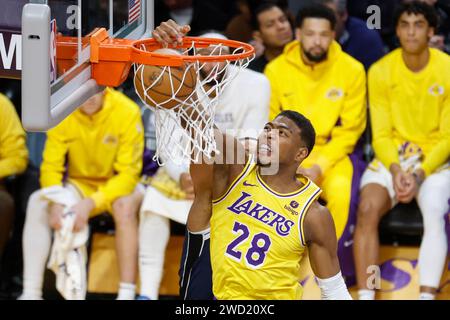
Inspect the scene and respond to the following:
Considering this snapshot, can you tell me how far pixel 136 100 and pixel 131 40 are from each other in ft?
6.91

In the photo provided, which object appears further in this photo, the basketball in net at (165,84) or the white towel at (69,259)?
the white towel at (69,259)

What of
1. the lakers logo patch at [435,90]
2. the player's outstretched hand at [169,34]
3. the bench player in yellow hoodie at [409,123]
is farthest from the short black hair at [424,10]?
the player's outstretched hand at [169,34]

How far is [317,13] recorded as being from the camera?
6.06 m

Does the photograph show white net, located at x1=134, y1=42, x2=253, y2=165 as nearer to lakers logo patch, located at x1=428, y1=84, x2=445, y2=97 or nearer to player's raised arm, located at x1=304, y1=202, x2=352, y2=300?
player's raised arm, located at x1=304, y1=202, x2=352, y2=300

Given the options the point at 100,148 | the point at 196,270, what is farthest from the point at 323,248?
the point at 100,148

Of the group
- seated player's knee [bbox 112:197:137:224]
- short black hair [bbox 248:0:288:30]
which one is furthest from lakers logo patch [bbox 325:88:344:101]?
seated player's knee [bbox 112:197:137:224]

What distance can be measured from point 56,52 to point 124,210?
2129 millimetres

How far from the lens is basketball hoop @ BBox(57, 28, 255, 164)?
4.21 meters

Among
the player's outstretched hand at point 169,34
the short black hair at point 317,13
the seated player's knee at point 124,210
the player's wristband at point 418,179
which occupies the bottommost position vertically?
the seated player's knee at point 124,210

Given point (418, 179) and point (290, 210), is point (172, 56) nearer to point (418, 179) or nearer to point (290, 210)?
point (290, 210)

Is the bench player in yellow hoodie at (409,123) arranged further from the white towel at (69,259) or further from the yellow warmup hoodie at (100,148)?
the white towel at (69,259)

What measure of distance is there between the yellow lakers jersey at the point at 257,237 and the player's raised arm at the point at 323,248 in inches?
1.4

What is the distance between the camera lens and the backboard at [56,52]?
370 cm

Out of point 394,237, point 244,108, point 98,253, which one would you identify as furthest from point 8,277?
point 394,237
